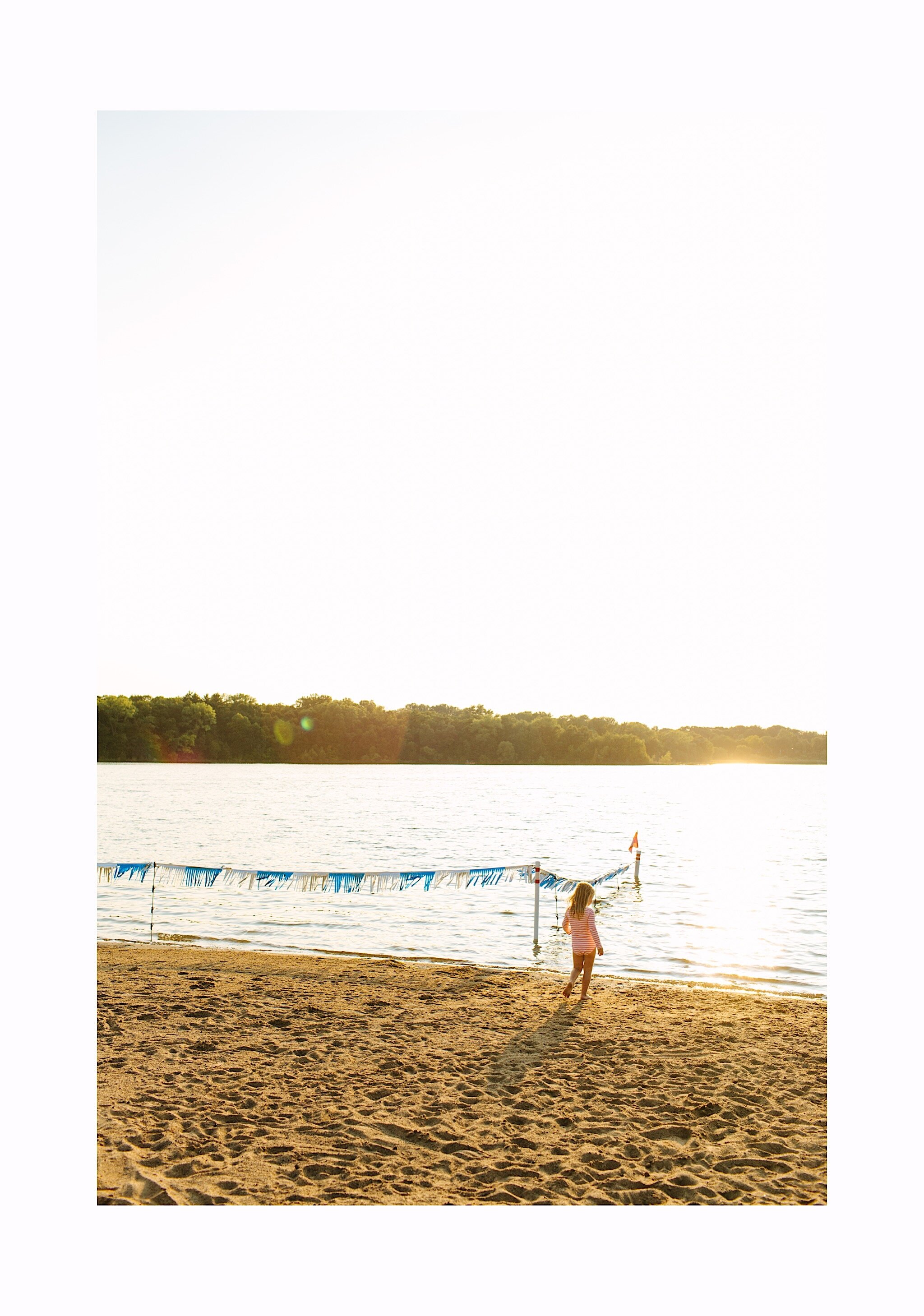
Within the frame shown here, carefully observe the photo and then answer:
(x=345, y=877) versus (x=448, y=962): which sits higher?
(x=345, y=877)

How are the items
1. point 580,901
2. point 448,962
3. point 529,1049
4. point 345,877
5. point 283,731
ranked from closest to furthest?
1. point 529,1049
2. point 580,901
3. point 345,877
4. point 448,962
5. point 283,731

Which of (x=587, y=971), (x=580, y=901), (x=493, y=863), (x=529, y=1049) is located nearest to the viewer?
(x=529, y=1049)

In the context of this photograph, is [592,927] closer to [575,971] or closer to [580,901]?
[580,901]

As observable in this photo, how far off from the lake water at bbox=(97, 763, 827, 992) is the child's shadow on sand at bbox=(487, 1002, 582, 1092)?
3437 millimetres

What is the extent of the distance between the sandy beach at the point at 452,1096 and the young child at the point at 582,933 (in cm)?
34

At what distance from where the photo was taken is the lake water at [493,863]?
13.8 metres

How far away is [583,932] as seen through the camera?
9.20m

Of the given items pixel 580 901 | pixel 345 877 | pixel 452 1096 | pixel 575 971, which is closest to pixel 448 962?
pixel 345 877

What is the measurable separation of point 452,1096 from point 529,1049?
1475 millimetres

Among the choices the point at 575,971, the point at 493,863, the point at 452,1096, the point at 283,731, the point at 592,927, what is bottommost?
the point at 493,863

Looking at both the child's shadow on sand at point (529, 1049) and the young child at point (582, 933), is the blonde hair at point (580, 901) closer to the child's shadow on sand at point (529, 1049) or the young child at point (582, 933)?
the young child at point (582, 933)

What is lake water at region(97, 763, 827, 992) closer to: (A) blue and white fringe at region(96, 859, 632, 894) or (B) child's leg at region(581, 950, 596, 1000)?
(A) blue and white fringe at region(96, 859, 632, 894)

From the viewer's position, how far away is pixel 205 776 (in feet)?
319

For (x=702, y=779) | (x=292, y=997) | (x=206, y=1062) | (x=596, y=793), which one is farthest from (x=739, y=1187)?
(x=702, y=779)
